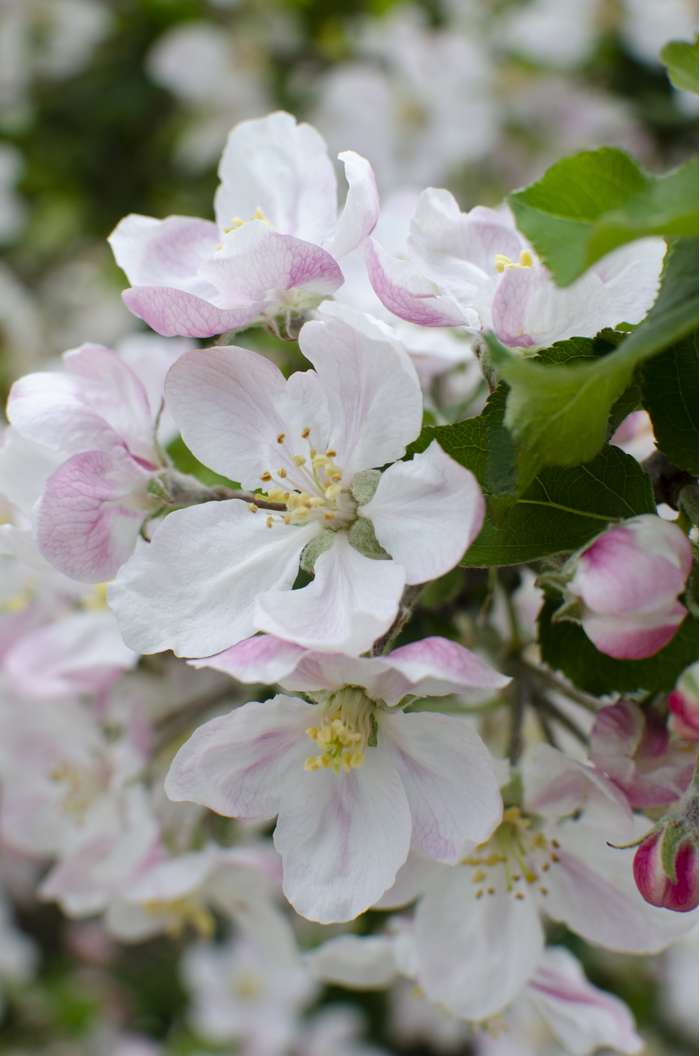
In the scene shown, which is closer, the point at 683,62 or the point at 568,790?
the point at 683,62

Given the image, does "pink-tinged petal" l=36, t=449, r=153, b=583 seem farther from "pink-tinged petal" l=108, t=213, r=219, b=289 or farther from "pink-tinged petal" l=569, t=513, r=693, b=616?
"pink-tinged petal" l=569, t=513, r=693, b=616

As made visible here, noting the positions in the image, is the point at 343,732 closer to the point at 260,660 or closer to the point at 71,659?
the point at 260,660

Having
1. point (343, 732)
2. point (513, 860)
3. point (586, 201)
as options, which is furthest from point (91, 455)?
point (513, 860)

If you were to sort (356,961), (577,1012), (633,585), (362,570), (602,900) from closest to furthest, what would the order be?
(633,585)
(362,570)
(602,900)
(577,1012)
(356,961)

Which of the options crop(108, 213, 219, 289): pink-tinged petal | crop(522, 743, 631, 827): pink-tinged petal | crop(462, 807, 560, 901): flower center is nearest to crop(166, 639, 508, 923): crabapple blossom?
crop(522, 743, 631, 827): pink-tinged petal

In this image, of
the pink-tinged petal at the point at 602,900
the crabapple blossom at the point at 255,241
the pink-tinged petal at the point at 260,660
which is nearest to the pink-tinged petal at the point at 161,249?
the crabapple blossom at the point at 255,241

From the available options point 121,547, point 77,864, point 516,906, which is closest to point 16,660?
point 77,864
